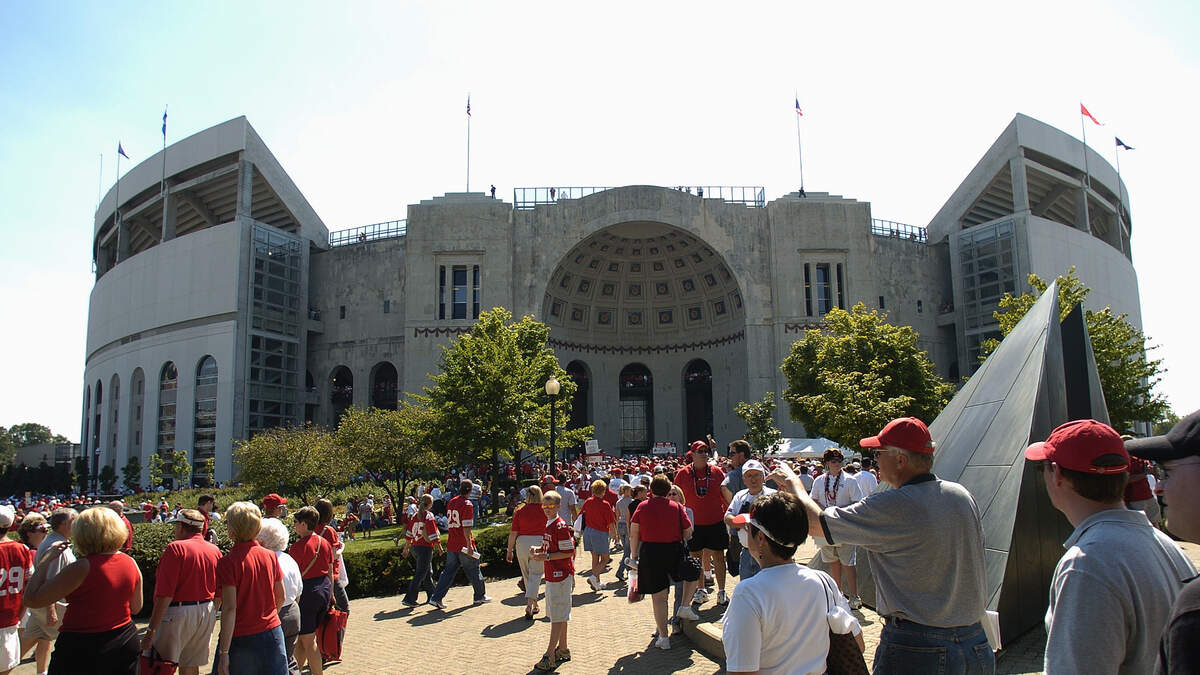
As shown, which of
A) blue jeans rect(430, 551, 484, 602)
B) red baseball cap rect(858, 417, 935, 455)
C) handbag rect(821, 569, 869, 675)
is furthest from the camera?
blue jeans rect(430, 551, 484, 602)

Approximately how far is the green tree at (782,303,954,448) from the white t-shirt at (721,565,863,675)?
23152mm

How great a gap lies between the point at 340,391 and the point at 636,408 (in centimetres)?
1926

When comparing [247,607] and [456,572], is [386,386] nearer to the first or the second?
[456,572]

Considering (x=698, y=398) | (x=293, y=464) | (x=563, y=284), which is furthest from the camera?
(x=698, y=398)

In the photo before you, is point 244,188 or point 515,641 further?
point 244,188

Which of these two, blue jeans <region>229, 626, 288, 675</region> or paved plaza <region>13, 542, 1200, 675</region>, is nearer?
blue jeans <region>229, 626, 288, 675</region>

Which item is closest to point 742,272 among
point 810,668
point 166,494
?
point 166,494

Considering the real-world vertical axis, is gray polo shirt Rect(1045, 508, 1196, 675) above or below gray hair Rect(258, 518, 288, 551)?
above

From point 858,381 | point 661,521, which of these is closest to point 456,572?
point 661,521

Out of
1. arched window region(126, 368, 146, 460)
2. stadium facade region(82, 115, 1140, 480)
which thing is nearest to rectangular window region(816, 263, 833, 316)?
stadium facade region(82, 115, 1140, 480)

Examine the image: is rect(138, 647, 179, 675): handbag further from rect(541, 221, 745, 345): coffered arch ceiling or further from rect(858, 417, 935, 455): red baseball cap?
rect(541, 221, 745, 345): coffered arch ceiling

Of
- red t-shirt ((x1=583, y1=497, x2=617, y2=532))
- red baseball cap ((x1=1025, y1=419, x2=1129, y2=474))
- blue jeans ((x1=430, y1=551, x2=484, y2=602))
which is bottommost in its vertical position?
blue jeans ((x1=430, y1=551, x2=484, y2=602))

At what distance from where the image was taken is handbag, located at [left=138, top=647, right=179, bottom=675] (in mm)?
5875

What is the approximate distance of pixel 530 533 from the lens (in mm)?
11297
